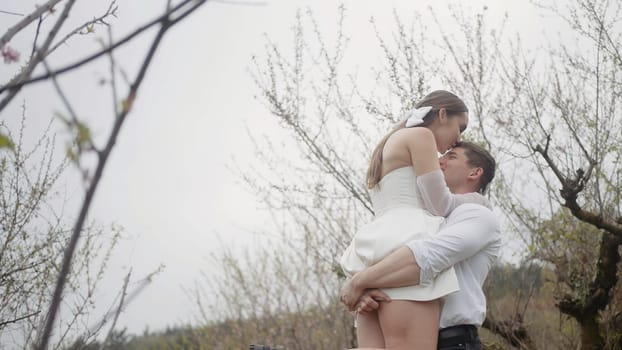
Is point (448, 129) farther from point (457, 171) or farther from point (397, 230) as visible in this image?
point (397, 230)

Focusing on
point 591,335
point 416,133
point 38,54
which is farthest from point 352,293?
point 591,335

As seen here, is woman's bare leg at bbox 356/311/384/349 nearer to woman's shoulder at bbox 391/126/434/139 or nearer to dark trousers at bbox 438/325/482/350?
dark trousers at bbox 438/325/482/350

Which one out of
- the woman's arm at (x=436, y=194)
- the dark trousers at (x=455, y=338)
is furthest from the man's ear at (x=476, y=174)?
the dark trousers at (x=455, y=338)

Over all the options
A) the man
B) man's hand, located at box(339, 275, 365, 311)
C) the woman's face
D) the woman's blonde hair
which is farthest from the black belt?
the woman's face

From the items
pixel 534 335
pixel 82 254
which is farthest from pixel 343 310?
pixel 82 254

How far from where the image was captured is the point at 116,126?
0.50 m

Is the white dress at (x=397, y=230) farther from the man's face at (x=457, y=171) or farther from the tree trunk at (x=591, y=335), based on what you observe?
the tree trunk at (x=591, y=335)

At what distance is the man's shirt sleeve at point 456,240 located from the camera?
89.4 inches

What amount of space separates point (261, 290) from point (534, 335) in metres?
3.07

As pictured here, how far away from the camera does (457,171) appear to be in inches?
112

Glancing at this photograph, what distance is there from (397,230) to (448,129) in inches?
21.5

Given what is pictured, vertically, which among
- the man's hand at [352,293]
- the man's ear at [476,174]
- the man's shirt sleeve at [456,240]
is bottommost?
the man's hand at [352,293]

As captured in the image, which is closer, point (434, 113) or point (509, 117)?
point (434, 113)

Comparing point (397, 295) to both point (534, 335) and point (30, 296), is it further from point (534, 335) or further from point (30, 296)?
point (534, 335)
